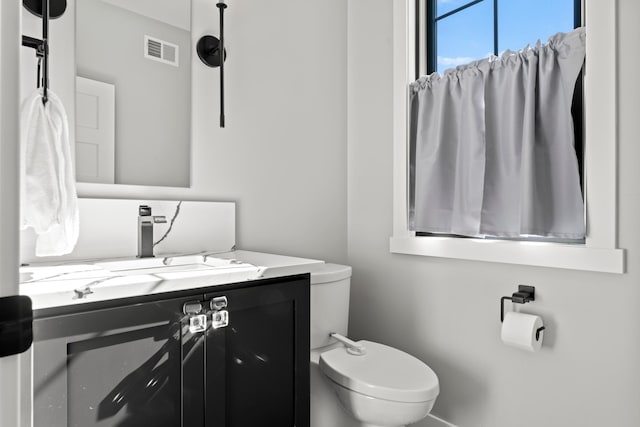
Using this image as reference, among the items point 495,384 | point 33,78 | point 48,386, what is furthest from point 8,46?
point 495,384

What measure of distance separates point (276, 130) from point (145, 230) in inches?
31.7

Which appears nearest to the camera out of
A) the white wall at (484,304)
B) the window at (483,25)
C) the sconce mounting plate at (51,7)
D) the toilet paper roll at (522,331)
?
the sconce mounting plate at (51,7)

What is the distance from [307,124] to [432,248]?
2.92 ft

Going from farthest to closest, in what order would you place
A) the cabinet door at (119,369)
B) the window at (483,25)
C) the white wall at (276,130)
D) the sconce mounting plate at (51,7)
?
1. the white wall at (276,130)
2. the window at (483,25)
3. the sconce mounting plate at (51,7)
4. the cabinet door at (119,369)

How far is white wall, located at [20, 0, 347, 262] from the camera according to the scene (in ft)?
5.39

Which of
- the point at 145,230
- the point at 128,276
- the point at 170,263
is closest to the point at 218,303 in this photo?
the point at 128,276

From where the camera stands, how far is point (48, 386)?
801mm

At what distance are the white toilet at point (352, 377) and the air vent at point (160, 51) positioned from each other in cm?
100

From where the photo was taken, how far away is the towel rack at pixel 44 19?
101 centimetres

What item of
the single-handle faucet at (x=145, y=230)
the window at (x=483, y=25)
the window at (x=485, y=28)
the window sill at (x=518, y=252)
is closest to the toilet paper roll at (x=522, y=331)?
the window sill at (x=518, y=252)

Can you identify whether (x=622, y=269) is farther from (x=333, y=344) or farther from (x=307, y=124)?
(x=307, y=124)

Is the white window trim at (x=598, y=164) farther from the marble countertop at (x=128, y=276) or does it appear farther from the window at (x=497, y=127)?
Answer: the marble countertop at (x=128, y=276)

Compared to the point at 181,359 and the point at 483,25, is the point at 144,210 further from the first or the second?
the point at 483,25

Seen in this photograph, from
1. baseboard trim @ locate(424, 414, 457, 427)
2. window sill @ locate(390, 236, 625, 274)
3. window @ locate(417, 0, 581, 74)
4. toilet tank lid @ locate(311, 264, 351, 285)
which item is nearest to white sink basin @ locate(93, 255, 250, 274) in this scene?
toilet tank lid @ locate(311, 264, 351, 285)
